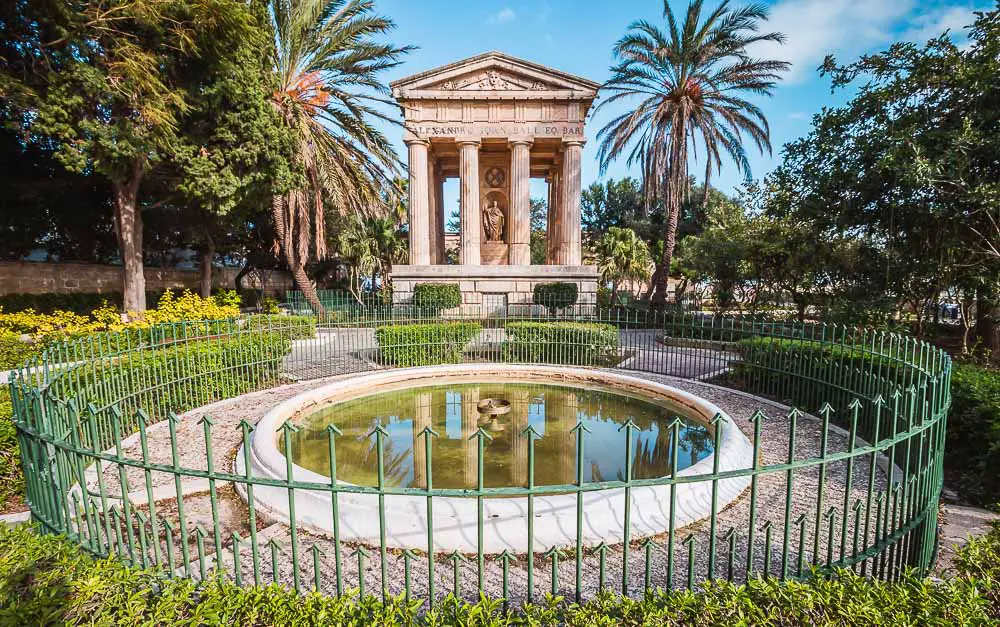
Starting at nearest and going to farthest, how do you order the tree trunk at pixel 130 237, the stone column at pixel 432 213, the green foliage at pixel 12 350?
the green foliage at pixel 12 350, the tree trunk at pixel 130 237, the stone column at pixel 432 213

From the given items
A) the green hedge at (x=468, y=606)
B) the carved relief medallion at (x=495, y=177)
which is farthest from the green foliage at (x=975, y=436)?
the carved relief medallion at (x=495, y=177)

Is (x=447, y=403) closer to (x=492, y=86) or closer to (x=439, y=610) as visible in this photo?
(x=439, y=610)

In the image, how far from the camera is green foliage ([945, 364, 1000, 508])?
4543mm

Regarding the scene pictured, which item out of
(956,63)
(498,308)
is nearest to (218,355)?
(498,308)

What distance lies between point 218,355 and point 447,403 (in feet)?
13.4

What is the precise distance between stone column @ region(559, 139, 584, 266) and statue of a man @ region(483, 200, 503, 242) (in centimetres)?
376

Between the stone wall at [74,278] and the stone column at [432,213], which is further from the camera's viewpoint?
the stone column at [432,213]

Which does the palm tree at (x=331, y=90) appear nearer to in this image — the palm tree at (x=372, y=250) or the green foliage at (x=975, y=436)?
the palm tree at (x=372, y=250)

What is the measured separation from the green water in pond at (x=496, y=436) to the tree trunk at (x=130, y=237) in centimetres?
1036

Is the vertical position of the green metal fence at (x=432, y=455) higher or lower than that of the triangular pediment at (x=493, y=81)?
lower

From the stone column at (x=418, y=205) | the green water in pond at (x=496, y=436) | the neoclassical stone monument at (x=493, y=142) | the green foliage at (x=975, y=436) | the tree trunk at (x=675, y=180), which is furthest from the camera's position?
the stone column at (x=418, y=205)

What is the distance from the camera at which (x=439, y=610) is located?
225 cm

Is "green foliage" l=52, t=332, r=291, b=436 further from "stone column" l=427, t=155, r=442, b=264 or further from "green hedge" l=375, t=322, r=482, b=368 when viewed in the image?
"stone column" l=427, t=155, r=442, b=264

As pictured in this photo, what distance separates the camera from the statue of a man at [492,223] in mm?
23797
